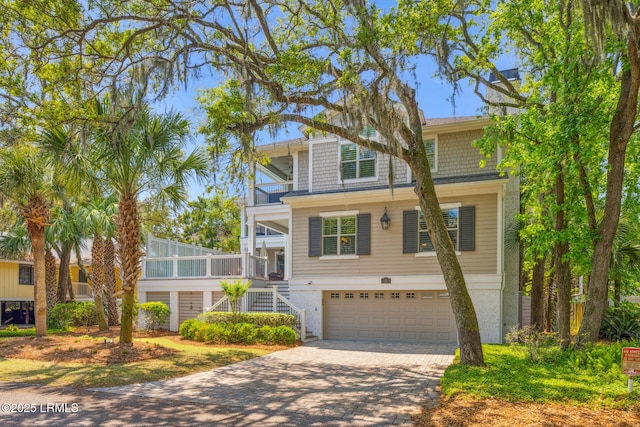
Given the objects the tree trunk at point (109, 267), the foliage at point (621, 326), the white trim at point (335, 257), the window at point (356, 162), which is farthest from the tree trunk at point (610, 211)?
the tree trunk at point (109, 267)

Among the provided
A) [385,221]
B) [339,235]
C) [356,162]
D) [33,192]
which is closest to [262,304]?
[339,235]

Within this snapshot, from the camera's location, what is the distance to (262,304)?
15586mm

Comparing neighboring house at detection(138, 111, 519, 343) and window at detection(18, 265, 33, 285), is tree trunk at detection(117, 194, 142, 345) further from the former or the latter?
window at detection(18, 265, 33, 285)

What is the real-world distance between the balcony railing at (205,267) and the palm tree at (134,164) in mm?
5028

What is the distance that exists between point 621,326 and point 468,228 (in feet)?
15.9

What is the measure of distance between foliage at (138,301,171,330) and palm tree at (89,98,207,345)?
16.3 ft

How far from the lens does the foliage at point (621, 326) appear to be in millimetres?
12140

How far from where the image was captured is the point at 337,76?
9.68 m

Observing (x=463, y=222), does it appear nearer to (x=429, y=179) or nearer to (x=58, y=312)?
(x=429, y=179)

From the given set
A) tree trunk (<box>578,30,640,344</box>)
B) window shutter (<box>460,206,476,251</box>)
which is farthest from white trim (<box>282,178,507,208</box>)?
tree trunk (<box>578,30,640,344</box>)

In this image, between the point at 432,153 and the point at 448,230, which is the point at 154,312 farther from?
the point at 432,153

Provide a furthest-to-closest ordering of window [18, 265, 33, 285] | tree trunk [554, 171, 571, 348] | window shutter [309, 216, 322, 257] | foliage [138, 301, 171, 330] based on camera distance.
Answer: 1. window [18, 265, 33, 285]
2. foliage [138, 301, 171, 330]
3. window shutter [309, 216, 322, 257]
4. tree trunk [554, 171, 571, 348]

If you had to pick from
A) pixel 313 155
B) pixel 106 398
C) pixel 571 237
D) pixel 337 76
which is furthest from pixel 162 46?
pixel 571 237

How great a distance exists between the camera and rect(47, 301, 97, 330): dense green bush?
58.6ft
